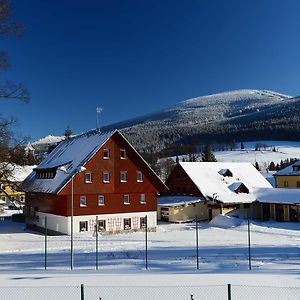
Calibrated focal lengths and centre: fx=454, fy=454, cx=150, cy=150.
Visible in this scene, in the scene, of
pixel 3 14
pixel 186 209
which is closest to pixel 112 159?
Result: pixel 186 209

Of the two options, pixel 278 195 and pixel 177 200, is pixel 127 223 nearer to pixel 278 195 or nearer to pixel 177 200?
pixel 177 200

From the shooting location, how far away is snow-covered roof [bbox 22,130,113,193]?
42125mm

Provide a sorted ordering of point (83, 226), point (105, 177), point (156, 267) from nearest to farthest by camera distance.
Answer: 1. point (156, 267)
2. point (83, 226)
3. point (105, 177)

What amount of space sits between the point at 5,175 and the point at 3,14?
15723 millimetres

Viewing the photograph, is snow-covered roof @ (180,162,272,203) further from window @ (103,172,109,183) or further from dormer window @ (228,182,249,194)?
window @ (103,172,109,183)

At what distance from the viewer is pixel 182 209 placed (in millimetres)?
53562

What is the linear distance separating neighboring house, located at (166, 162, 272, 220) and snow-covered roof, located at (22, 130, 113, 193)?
15695mm

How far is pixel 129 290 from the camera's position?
1692 cm

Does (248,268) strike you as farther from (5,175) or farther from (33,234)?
(33,234)

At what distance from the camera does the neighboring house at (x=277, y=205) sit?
5184 centimetres

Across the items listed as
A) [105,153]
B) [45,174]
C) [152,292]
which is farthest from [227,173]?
[152,292]

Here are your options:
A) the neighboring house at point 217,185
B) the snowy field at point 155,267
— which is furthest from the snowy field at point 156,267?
the neighboring house at point 217,185

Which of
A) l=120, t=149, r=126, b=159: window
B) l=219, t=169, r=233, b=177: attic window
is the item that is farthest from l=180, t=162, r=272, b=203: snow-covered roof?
l=120, t=149, r=126, b=159: window

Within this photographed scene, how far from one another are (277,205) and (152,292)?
40.8 meters
